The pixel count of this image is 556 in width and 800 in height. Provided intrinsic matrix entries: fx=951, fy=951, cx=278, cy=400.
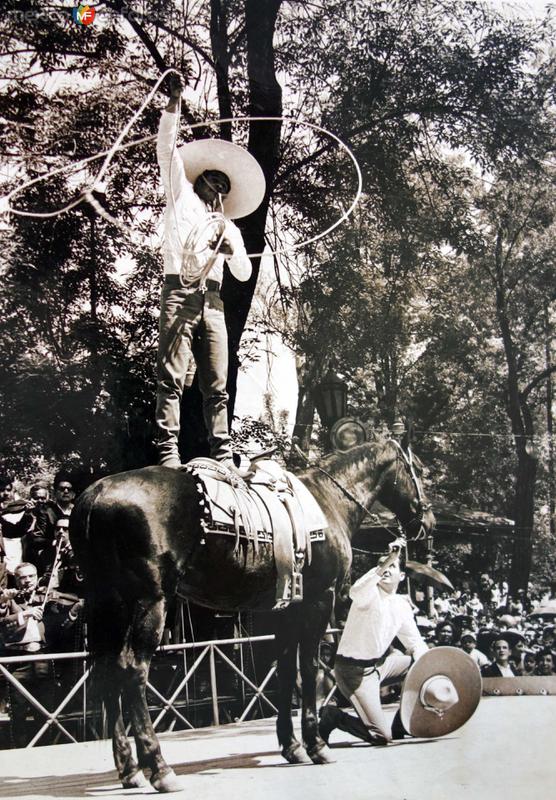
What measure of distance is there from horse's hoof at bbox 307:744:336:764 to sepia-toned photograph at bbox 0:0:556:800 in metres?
0.08

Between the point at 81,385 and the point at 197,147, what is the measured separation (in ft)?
4.86

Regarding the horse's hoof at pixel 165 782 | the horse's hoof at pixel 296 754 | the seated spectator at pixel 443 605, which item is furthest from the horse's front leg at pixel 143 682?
the seated spectator at pixel 443 605

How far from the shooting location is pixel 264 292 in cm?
570

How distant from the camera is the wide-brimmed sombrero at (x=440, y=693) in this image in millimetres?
5406

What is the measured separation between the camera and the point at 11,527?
17.0ft

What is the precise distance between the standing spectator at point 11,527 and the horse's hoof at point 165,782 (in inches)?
53.3

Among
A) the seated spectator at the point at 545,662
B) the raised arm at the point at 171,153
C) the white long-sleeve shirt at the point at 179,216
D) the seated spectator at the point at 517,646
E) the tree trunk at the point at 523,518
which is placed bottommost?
the seated spectator at the point at 545,662

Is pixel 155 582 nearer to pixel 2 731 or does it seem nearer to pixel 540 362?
pixel 2 731

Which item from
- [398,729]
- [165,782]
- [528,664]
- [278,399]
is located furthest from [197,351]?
[528,664]

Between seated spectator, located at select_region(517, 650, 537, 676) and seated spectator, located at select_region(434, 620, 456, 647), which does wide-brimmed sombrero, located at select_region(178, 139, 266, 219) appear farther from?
seated spectator, located at select_region(517, 650, 537, 676)

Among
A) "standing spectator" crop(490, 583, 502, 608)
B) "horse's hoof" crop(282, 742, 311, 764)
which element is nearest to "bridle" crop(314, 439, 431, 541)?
"standing spectator" crop(490, 583, 502, 608)

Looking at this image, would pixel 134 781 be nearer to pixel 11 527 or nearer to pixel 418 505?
pixel 11 527

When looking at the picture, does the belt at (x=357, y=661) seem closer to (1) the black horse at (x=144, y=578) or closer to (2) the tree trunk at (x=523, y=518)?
(1) the black horse at (x=144, y=578)

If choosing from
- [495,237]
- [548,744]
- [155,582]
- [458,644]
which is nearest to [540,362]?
[495,237]
